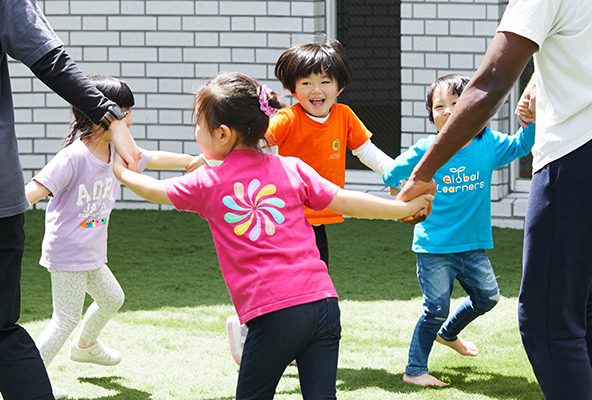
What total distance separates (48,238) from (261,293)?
4.68 ft

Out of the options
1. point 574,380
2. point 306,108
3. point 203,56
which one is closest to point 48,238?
point 306,108

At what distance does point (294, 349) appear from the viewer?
206 centimetres

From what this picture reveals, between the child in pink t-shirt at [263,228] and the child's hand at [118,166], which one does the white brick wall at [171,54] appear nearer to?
the child's hand at [118,166]

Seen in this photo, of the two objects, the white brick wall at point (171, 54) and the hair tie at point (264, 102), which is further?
the white brick wall at point (171, 54)

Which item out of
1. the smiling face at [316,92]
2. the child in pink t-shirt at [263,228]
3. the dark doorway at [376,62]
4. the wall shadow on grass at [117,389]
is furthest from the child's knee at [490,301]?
the dark doorway at [376,62]

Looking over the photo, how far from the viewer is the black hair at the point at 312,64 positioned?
3.41 meters

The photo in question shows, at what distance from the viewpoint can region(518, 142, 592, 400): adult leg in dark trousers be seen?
76.6 inches

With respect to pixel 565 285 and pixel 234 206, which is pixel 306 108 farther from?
pixel 565 285

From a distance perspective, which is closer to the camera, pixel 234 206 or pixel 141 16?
pixel 234 206

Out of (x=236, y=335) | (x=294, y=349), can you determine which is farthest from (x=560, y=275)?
(x=236, y=335)

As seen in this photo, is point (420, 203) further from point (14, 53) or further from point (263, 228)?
point (14, 53)

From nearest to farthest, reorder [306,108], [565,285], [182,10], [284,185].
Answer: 1. [565,285]
2. [284,185]
3. [306,108]
4. [182,10]

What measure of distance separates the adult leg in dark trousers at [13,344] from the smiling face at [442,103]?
1770 mm

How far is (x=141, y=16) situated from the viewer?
306 inches
